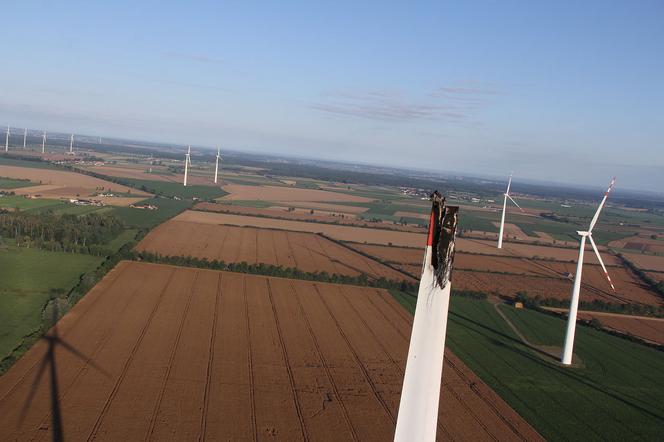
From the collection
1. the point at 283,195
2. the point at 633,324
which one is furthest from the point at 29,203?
the point at 633,324

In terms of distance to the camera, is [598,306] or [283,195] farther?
[283,195]

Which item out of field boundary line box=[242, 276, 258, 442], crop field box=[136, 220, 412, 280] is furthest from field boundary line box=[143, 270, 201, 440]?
crop field box=[136, 220, 412, 280]

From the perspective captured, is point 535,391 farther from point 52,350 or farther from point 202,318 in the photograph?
point 52,350

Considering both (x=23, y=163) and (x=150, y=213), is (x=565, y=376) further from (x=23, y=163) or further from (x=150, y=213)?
(x=23, y=163)

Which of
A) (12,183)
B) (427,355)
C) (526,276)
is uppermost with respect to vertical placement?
(427,355)

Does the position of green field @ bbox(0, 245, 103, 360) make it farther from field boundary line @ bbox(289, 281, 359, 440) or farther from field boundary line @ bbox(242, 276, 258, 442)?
field boundary line @ bbox(289, 281, 359, 440)

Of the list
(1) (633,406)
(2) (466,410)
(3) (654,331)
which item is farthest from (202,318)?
(3) (654,331)
